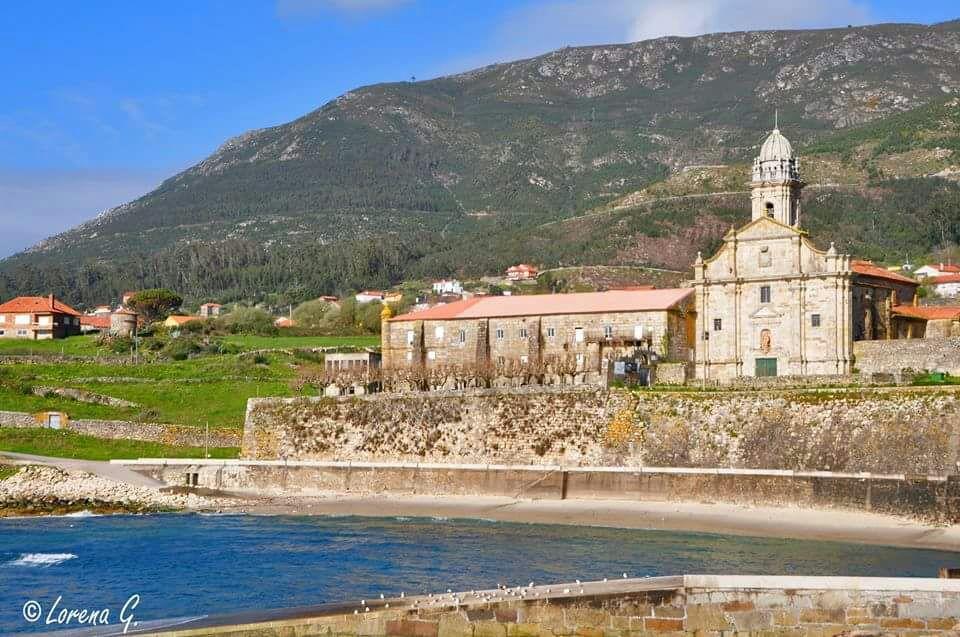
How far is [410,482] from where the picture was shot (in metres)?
56.4

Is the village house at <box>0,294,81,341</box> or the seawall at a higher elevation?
the village house at <box>0,294,81,341</box>

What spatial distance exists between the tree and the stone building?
58156 mm

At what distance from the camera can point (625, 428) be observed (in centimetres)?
5578

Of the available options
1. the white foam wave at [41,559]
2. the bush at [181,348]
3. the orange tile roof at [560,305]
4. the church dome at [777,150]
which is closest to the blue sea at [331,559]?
the white foam wave at [41,559]

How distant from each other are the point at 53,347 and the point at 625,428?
59.0 m

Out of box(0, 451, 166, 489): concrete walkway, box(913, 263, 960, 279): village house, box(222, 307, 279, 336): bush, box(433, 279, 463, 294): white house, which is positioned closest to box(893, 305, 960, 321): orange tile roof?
box(0, 451, 166, 489): concrete walkway

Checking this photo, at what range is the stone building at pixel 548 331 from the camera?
66875 mm

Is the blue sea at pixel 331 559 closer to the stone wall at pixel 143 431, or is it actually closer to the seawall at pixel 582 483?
the seawall at pixel 582 483

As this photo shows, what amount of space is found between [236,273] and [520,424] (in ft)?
401

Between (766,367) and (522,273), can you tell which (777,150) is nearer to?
(766,367)

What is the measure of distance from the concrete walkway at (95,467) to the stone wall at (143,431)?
5.81 meters

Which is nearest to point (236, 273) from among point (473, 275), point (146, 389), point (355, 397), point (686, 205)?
point (473, 275)

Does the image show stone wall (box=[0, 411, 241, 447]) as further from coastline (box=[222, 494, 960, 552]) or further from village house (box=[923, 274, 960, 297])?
village house (box=[923, 274, 960, 297])

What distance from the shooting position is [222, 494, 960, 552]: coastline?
142ft
